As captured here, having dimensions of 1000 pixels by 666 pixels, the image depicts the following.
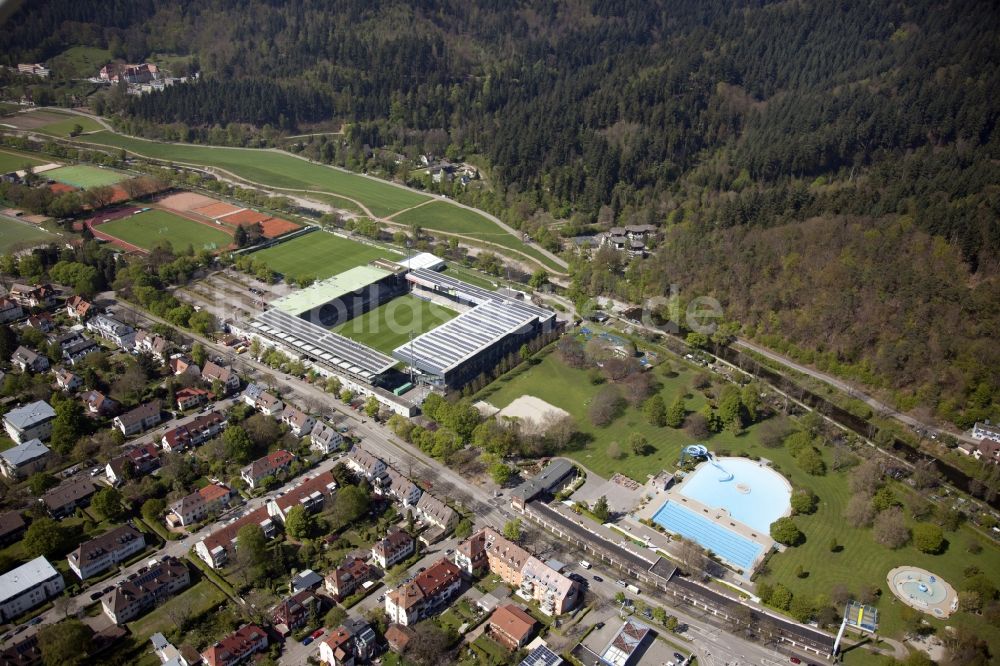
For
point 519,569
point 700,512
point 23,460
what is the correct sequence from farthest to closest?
point 23,460, point 700,512, point 519,569

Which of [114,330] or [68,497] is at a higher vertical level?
[114,330]

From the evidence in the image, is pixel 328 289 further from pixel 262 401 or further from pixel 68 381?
pixel 68 381

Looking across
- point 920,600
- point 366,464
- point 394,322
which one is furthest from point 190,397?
point 920,600

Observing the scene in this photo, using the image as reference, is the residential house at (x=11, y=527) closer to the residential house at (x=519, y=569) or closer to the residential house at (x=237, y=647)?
the residential house at (x=237, y=647)

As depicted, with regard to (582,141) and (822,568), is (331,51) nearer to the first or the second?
(582,141)

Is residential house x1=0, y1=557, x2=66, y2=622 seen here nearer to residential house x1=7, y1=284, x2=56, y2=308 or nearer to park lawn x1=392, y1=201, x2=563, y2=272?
residential house x1=7, y1=284, x2=56, y2=308

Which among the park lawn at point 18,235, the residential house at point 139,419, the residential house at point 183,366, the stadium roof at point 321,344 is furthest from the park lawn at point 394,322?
the park lawn at point 18,235
